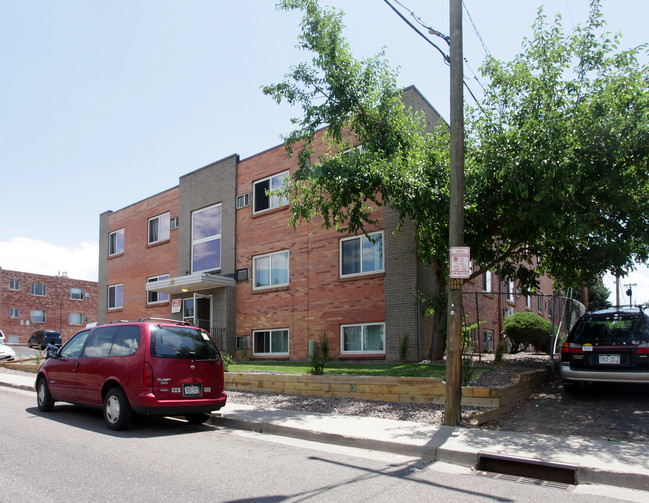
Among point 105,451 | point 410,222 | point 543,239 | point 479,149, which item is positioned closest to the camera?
point 105,451

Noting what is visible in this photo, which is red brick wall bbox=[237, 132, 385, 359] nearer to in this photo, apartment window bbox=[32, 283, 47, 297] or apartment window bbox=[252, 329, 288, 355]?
apartment window bbox=[252, 329, 288, 355]

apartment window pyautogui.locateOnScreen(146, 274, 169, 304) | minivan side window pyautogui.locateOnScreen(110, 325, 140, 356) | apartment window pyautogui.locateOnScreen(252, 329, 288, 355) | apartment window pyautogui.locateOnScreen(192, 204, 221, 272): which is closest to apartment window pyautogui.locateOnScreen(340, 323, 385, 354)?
apartment window pyautogui.locateOnScreen(252, 329, 288, 355)

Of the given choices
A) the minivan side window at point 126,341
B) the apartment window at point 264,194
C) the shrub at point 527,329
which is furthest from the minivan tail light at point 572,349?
the apartment window at point 264,194

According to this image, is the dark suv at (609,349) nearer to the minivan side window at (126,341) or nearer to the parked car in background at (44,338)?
the minivan side window at (126,341)

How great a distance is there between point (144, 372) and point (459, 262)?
500 centimetres

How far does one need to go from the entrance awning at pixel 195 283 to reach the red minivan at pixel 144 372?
32.0 ft

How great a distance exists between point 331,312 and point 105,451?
10728mm

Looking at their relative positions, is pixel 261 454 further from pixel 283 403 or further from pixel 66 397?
pixel 66 397

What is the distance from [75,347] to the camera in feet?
32.4

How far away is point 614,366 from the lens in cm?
942

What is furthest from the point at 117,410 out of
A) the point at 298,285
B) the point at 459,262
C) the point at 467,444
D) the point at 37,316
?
the point at 37,316

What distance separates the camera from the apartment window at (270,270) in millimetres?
19016

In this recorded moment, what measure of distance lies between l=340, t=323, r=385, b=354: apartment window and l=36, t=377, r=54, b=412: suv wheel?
28.8 feet

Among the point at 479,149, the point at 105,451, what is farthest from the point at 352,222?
the point at 105,451
